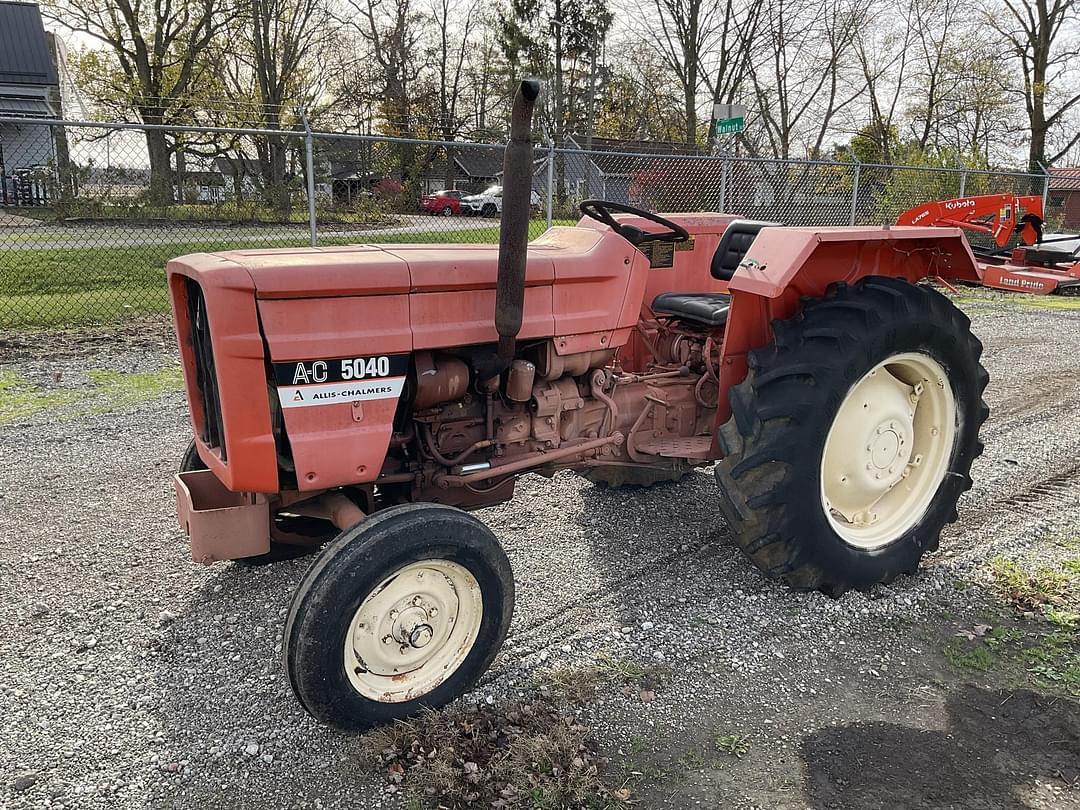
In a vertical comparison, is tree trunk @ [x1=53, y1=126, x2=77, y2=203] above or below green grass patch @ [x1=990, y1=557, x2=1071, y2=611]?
above

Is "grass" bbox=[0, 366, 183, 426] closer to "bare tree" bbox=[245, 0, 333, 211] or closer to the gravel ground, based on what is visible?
the gravel ground

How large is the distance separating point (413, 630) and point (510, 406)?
3.01 ft

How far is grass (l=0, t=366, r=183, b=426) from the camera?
5051 millimetres

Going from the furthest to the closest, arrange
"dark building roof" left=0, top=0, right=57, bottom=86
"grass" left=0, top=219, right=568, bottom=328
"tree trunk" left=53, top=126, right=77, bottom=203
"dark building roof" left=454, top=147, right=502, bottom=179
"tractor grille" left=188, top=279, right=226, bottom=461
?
"dark building roof" left=0, top=0, right=57, bottom=86 < "dark building roof" left=454, top=147, right=502, bottom=179 < "tree trunk" left=53, top=126, right=77, bottom=203 < "grass" left=0, top=219, right=568, bottom=328 < "tractor grille" left=188, top=279, right=226, bottom=461

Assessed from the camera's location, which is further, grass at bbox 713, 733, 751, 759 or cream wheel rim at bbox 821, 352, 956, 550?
cream wheel rim at bbox 821, 352, 956, 550

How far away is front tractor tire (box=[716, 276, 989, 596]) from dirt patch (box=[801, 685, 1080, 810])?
0.64m

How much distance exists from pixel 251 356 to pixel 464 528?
748 millimetres

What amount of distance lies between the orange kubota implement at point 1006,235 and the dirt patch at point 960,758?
4.44m

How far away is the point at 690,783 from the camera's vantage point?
83.2 inches

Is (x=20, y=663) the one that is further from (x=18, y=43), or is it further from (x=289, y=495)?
(x=18, y=43)

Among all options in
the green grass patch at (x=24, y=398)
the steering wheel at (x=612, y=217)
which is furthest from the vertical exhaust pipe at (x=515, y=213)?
the green grass patch at (x=24, y=398)

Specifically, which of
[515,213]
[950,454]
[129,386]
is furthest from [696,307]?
[129,386]

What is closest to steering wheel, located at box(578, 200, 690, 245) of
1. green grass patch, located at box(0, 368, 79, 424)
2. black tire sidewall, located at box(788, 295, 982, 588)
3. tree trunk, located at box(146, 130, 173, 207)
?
black tire sidewall, located at box(788, 295, 982, 588)

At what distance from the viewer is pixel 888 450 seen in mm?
3168
